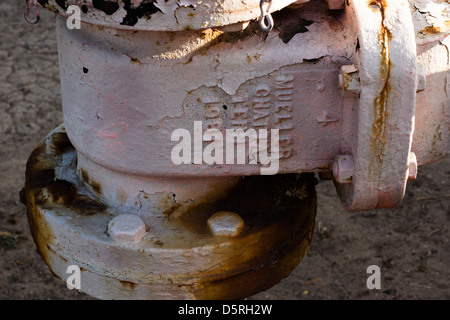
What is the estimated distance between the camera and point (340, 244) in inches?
112

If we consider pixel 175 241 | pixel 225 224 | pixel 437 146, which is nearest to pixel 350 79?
pixel 437 146

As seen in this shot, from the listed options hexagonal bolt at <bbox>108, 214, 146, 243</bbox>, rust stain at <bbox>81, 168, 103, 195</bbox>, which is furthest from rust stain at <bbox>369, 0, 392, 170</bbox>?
rust stain at <bbox>81, 168, 103, 195</bbox>

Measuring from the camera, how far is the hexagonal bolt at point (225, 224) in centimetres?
180

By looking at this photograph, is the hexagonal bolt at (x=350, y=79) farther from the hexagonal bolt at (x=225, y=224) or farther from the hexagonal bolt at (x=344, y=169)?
the hexagonal bolt at (x=225, y=224)

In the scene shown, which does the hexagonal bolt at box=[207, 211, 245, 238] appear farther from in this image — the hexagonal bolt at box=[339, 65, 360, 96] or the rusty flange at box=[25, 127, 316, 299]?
the hexagonal bolt at box=[339, 65, 360, 96]

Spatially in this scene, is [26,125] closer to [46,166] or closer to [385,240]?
[46,166]

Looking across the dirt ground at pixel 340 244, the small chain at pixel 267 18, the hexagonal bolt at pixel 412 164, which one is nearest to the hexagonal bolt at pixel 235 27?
the small chain at pixel 267 18

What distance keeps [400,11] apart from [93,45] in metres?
0.72

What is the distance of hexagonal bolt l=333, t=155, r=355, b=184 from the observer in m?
1.68

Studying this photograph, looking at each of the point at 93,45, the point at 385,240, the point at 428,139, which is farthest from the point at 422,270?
the point at 93,45

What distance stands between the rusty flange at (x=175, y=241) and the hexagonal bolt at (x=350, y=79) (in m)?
0.46

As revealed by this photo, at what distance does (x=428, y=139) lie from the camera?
179cm

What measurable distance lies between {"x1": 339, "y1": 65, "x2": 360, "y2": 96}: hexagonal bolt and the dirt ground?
1.25m

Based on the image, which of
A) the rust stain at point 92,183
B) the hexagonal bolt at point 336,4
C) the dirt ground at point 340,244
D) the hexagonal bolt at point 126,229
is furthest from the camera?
the dirt ground at point 340,244
